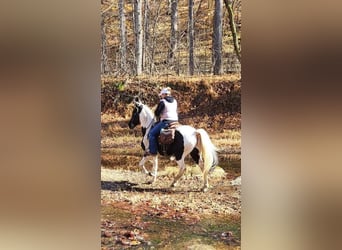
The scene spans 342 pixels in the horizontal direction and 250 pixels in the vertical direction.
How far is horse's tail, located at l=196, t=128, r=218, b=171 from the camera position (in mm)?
2707

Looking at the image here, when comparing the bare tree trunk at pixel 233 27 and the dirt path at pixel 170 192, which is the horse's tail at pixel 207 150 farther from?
the bare tree trunk at pixel 233 27

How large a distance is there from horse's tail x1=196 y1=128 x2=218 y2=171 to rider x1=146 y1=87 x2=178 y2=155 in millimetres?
201

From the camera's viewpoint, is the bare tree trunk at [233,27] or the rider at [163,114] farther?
the rider at [163,114]

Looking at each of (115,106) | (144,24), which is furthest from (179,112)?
(144,24)

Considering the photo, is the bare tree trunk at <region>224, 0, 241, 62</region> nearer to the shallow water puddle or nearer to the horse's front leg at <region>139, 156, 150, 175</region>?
the horse's front leg at <region>139, 156, 150, 175</region>

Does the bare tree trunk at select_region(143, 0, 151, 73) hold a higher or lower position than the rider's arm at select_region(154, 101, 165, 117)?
higher

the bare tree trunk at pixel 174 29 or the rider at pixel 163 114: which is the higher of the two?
the bare tree trunk at pixel 174 29

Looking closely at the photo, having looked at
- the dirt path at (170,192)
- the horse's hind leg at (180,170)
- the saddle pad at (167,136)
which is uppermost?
the saddle pad at (167,136)

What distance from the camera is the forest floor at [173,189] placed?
2.67 m

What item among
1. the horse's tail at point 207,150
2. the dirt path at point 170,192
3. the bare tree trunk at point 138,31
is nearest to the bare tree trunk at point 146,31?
the bare tree trunk at point 138,31

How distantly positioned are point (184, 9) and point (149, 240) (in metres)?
1.49

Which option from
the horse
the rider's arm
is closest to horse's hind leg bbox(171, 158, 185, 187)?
the horse

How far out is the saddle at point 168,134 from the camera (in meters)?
2.74
